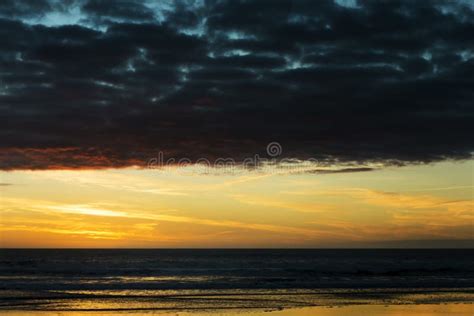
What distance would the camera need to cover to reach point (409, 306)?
1189 inches

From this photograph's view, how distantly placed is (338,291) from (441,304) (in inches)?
388

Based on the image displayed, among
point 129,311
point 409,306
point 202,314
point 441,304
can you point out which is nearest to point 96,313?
point 129,311

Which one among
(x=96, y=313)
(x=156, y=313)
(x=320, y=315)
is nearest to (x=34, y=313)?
(x=96, y=313)

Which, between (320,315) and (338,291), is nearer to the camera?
(320,315)

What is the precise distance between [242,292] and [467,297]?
1432 cm

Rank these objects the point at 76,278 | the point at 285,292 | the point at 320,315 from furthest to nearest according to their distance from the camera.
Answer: the point at 76,278, the point at 285,292, the point at 320,315

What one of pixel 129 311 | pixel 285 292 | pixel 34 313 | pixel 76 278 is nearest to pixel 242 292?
pixel 285 292

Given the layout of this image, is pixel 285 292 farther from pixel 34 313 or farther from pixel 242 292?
pixel 34 313

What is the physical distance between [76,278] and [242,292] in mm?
20150

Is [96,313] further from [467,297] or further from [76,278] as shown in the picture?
[76,278]

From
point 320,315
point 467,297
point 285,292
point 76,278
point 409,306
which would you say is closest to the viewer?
point 320,315

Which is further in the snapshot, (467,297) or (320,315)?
(467,297)

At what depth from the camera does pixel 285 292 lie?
128 feet

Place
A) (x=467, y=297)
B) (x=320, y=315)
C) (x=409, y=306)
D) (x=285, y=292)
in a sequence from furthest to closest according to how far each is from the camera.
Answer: (x=285, y=292), (x=467, y=297), (x=409, y=306), (x=320, y=315)
